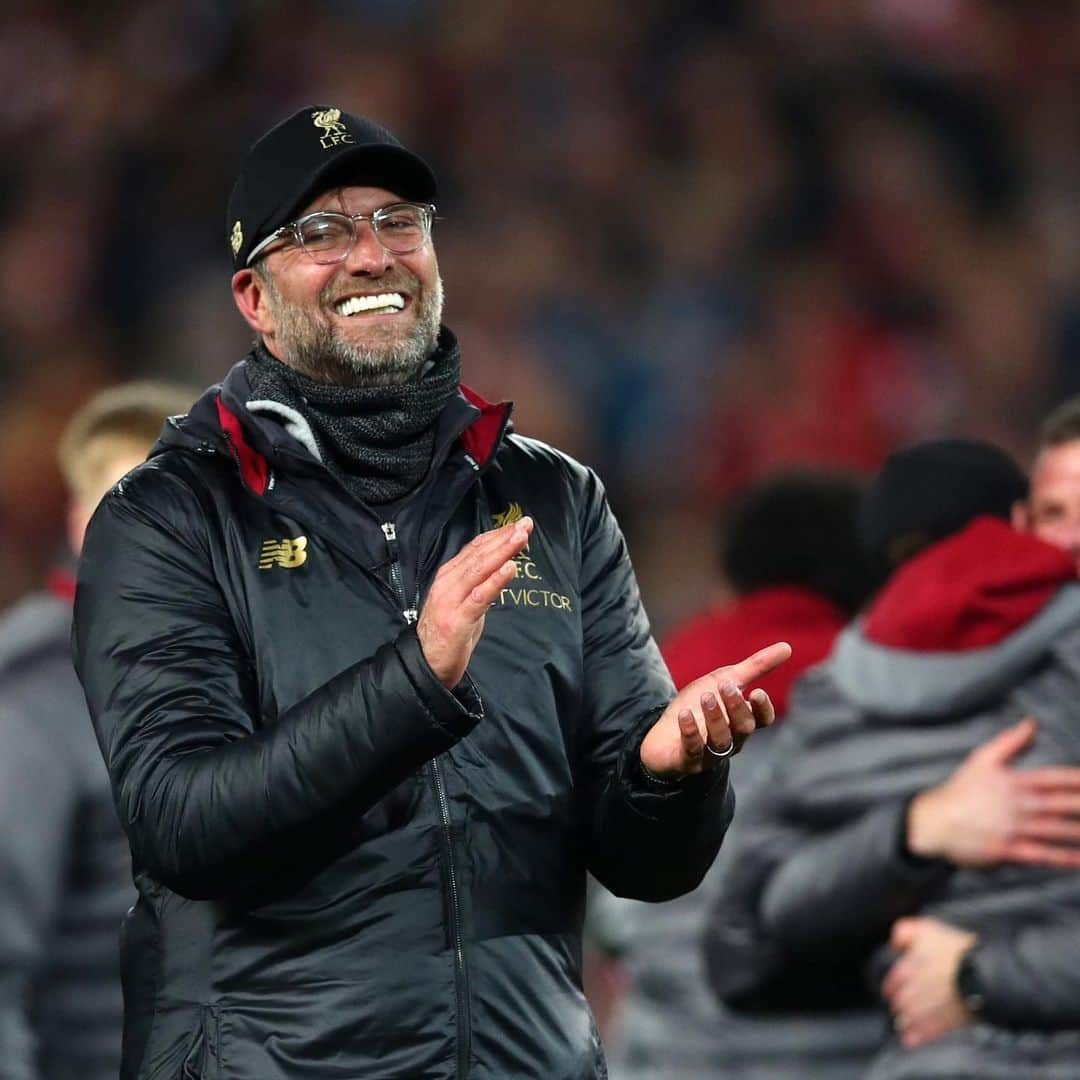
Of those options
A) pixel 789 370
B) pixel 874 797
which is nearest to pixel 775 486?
pixel 874 797

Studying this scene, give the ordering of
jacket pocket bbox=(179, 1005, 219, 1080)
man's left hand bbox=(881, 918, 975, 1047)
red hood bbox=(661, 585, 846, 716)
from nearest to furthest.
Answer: jacket pocket bbox=(179, 1005, 219, 1080), man's left hand bbox=(881, 918, 975, 1047), red hood bbox=(661, 585, 846, 716)

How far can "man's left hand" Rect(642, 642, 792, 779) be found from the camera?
2719 millimetres

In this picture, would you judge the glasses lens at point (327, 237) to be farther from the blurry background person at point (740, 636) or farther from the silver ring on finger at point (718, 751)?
the blurry background person at point (740, 636)

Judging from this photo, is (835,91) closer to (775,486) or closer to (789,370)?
(789,370)

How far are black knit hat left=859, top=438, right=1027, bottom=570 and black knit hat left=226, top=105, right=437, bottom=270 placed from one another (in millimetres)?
1605

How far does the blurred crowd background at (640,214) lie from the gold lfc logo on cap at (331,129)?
19.9 feet

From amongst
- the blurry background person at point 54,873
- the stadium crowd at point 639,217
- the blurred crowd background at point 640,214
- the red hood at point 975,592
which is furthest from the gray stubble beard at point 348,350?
the blurred crowd background at point 640,214

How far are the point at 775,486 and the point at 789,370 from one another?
4.28 m

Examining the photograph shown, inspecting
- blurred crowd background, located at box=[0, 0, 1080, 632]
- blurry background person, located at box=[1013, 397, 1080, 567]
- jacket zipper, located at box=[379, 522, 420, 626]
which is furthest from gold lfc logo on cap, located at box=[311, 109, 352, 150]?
blurred crowd background, located at box=[0, 0, 1080, 632]

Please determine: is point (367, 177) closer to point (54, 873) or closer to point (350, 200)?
point (350, 200)

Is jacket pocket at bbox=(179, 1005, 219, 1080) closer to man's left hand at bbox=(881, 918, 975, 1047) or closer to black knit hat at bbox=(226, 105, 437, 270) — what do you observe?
black knit hat at bbox=(226, 105, 437, 270)

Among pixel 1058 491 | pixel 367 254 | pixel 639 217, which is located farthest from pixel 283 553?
pixel 639 217

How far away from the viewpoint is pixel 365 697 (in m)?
2.63

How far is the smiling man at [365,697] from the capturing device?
2.67m
